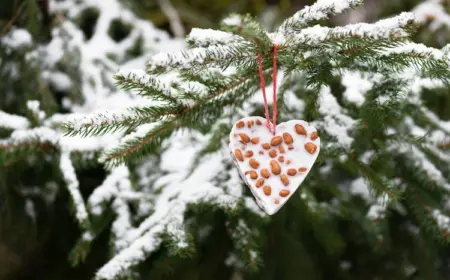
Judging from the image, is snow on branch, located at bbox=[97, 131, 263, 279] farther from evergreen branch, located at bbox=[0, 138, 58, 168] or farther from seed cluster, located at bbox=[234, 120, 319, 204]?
evergreen branch, located at bbox=[0, 138, 58, 168]

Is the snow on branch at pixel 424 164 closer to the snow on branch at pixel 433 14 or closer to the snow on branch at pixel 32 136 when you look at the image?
the snow on branch at pixel 433 14

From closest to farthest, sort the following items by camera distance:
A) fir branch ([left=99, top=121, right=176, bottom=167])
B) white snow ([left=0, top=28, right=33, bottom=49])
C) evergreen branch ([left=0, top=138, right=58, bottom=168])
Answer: fir branch ([left=99, top=121, right=176, bottom=167]), evergreen branch ([left=0, top=138, right=58, bottom=168]), white snow ([left=0, top=28, right=33, bottom=49])

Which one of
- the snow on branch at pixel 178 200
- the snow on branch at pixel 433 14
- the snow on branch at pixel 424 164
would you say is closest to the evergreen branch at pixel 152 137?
the snow on branch at pixel 178 200

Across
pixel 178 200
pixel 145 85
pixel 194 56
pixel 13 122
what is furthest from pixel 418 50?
pixel 13 122

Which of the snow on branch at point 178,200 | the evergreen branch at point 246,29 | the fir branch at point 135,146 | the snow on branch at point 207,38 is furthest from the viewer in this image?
the snow on branch at point 178,200

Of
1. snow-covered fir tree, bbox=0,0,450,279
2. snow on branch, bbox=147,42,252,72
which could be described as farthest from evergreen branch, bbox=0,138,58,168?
snow on branch, bbox=147,42,252,72
